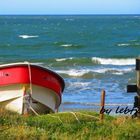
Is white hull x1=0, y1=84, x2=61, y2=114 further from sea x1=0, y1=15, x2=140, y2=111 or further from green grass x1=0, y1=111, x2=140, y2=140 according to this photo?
green grass x1=0, y1=111, x2=140, y2=140

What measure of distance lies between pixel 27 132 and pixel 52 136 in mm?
360

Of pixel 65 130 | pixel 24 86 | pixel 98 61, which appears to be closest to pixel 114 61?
pixel 98 61

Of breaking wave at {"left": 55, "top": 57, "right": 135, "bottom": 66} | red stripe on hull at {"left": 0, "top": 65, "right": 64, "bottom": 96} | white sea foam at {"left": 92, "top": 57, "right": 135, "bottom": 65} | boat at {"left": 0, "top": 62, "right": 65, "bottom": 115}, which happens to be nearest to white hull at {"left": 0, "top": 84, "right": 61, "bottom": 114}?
boat at {"left": 0, "top": 62, "right": 65, "bottom": 115}

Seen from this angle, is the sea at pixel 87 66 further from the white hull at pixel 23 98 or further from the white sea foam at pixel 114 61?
the white hull at pixel 23 98

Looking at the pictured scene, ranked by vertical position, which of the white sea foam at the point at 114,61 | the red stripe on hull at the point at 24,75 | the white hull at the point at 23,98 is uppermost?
the red stripe on hull at the point at 24,75

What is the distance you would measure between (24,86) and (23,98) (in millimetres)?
277

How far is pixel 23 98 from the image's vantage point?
1235cm

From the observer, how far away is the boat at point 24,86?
1226cm

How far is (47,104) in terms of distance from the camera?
13.1 m

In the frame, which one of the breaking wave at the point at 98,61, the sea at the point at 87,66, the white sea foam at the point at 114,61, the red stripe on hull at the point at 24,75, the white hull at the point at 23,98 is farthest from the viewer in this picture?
the white sea foam at the point at 114,61

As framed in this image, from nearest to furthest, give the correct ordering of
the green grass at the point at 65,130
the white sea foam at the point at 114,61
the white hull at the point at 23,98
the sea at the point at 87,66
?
the green grass at the point at 65,130 → the white hull at the point at 23,98 → the sea at the point at 87,66 → the white sea foam at the point at 114,61

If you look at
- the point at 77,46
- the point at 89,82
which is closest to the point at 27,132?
the point at 89,82

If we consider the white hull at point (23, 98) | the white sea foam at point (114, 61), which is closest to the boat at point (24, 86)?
the white hull at point (23, 98)

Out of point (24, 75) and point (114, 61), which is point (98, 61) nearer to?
point (114, 61)
